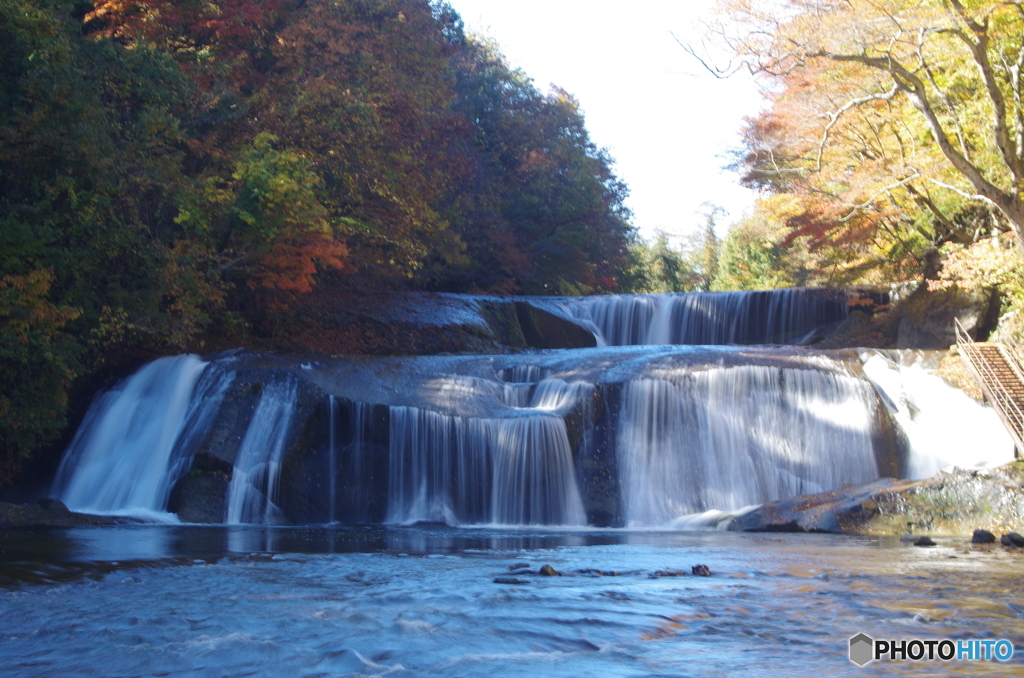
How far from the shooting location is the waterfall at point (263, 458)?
12000 mm

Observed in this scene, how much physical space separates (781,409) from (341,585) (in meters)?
9.48

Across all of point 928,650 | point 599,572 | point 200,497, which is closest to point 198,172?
point 200,497

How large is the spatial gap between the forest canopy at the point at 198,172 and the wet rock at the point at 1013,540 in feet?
38.4

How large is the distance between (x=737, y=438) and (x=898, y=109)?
9399 millimetres

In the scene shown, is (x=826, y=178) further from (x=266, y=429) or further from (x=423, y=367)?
(x=266, y=429)

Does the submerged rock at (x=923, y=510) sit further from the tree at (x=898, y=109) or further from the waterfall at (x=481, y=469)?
the tree at (x=898, y=109)

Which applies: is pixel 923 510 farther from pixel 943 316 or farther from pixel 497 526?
pixel 943 316

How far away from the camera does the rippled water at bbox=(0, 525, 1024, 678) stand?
383cm

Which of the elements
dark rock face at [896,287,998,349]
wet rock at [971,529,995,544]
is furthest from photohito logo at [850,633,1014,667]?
dark rock face at [896,287,998,349]

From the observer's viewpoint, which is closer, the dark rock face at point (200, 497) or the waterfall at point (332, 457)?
the dark rock face at point (200, 497)

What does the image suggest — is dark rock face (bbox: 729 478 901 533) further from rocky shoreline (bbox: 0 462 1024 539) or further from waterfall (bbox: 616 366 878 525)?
waterfall (bbox: 616 366 878 525)

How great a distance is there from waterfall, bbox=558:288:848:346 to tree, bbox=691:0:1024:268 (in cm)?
253

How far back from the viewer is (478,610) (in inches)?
196

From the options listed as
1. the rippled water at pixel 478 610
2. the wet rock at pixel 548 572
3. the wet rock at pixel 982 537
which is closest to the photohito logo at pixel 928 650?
the rippled water at pixel 478 610
